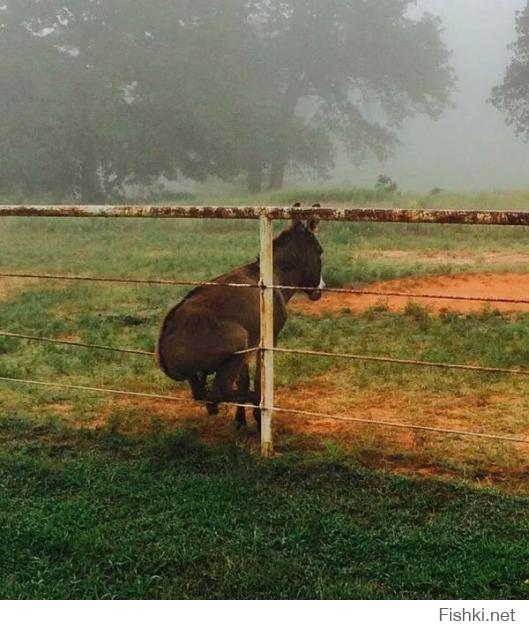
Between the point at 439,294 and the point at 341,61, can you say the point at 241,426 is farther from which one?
the point at 341,61

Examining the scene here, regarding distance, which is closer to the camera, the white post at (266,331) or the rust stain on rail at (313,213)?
the rust stain on rail at (313,213)

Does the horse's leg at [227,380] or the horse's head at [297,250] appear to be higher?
the horse's head at [297,250]

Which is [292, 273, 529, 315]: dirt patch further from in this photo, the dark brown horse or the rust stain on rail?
the rust stain on rail

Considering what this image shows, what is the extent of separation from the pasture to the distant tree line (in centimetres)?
2477

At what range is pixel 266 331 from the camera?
15.4ft

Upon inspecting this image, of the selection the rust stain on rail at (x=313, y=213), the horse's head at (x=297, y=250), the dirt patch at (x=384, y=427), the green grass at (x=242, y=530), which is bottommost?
the green grass at (x=242, y=530)

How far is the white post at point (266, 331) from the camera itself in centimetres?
454

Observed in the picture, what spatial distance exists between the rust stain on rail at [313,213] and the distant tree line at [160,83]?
28.4m

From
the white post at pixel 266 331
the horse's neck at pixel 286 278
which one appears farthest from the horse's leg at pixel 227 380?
the horse's neck at pixel 286 278

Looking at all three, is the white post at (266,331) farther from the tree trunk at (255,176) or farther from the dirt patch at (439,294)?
the tree trunk at (255,176)

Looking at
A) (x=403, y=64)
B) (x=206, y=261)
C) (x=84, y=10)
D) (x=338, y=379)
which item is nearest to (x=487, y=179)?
(x=403, y=64)

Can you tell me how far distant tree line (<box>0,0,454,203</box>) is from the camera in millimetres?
32781

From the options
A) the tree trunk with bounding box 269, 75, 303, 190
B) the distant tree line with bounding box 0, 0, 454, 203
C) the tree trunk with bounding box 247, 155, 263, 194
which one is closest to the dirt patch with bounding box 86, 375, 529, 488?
the distant tree line with bounding box 0, 0, 454, 203

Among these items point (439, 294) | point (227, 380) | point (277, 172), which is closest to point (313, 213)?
point (227, 380)
